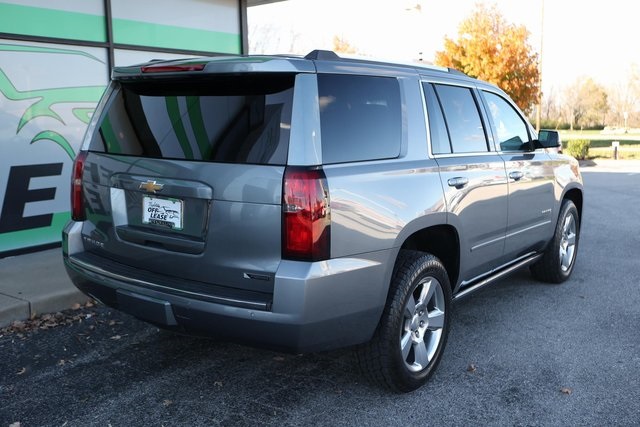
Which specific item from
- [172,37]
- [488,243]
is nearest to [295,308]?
[488,243]

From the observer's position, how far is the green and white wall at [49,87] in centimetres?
689

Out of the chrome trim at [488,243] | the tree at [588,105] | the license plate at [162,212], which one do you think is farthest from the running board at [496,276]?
the tree at [588,105]

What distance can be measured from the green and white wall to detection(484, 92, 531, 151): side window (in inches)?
195

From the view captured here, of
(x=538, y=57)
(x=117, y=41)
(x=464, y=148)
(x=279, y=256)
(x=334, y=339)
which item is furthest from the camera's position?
(x=538, y=57)

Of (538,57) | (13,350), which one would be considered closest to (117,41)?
(13,350)

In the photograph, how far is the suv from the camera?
3.07 meters

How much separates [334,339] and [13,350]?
2566mm

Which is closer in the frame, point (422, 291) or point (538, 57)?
point (422, 291)

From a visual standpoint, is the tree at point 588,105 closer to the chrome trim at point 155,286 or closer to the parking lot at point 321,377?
the parking lot at point 321,377

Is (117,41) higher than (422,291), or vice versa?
(117,41)

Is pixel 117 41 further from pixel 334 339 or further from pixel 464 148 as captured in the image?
pixel 334 339

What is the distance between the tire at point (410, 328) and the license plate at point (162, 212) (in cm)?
125

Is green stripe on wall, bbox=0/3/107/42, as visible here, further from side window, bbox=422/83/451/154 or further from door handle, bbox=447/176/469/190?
door handle, bbox=447/176/469/190

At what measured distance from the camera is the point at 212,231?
3.18m
